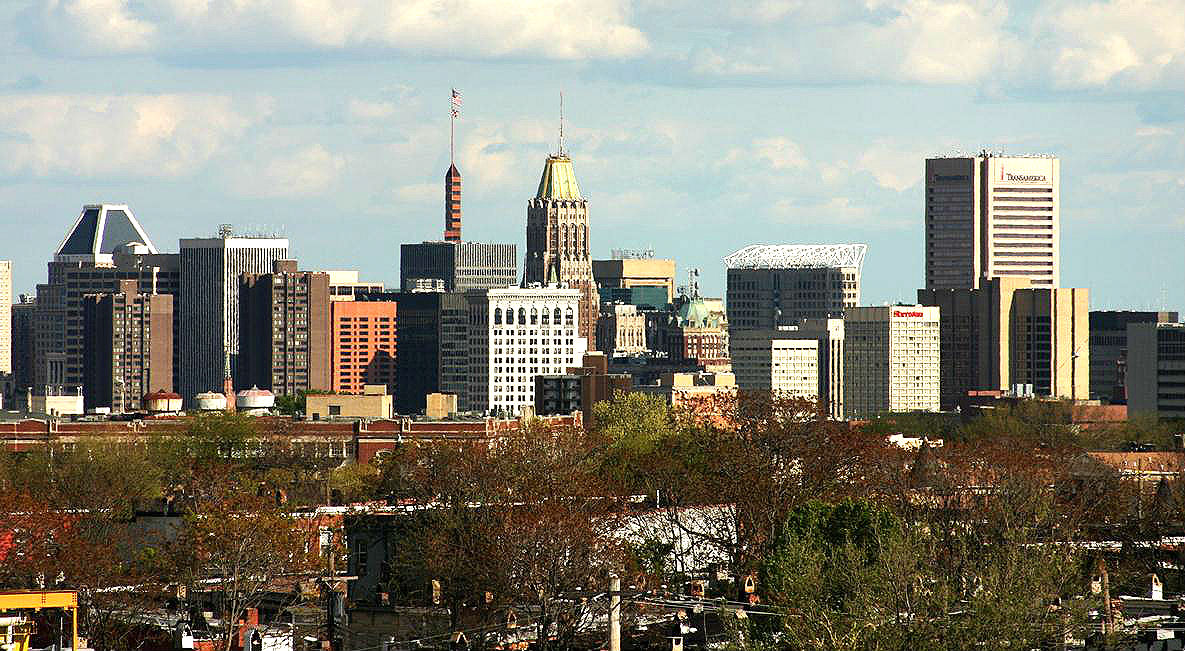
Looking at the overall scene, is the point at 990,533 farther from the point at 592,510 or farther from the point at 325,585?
the point at 325,585

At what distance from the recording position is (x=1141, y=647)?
78.8 metres

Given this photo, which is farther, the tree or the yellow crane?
the tree

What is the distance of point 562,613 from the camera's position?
8506 centimetres

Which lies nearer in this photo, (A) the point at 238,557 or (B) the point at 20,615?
(B) the point at 20,615

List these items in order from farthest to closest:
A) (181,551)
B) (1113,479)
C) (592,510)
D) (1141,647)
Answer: (1113,479)
(592,510)
(181,551)
(1141,647)

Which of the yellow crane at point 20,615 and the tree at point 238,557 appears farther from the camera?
the tree at point 238,557

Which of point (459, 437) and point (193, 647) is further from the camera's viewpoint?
point (459, 437)

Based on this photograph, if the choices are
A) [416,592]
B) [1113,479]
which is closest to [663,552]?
[416,592]

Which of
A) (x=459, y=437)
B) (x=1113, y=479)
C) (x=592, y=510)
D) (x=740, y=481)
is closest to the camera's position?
(x=592, y=510)

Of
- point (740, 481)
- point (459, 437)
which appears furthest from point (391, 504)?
point (459, 437)

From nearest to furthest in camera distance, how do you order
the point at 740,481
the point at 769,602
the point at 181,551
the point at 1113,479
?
1. the point at 769,602
2. the point at 181,551
3. the point at 740,481
4. the point at 1113,479

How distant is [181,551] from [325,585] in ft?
16.7

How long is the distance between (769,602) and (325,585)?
17.4 metres

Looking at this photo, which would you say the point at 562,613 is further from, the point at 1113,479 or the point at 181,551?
the point at 1113,479
